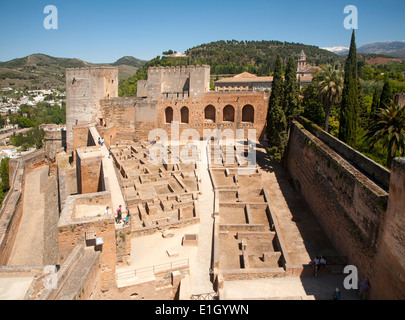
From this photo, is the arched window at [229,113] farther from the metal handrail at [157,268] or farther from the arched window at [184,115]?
the metal handrail at [157,268]

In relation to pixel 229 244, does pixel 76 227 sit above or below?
above

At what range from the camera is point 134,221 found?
1304cm

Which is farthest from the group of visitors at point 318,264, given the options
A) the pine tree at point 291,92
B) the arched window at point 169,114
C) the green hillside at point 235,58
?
the green hillside at point 235,58

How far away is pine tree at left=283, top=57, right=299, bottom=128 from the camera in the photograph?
18.9 meters

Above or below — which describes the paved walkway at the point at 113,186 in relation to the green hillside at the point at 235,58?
below

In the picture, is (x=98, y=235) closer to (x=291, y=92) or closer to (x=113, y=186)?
(x=113, y=186)

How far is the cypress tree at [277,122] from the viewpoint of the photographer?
753 inches

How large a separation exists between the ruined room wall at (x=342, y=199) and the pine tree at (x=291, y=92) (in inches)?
71.6

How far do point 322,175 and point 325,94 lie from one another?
530cm

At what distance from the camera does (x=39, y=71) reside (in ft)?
451

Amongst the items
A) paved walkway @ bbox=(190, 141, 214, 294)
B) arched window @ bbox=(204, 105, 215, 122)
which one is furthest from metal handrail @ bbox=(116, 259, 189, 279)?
arched window @ bbox=(204, 105, 215, 122)

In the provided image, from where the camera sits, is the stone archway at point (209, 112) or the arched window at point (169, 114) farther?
the stone archway at point (209, 112)
